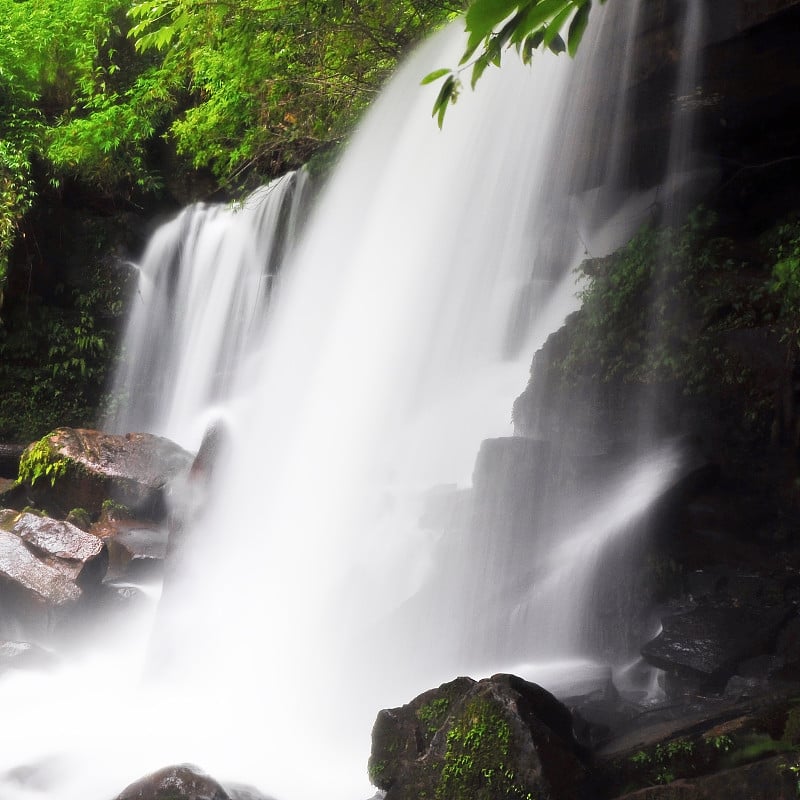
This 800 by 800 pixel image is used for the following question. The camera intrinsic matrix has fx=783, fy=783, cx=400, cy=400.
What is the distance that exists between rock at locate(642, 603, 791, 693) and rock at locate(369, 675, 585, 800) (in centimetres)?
94

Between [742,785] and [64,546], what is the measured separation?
5.81 metres

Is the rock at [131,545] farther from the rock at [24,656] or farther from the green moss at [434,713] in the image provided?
the green moss at [434,713]

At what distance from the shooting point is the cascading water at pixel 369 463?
487cm

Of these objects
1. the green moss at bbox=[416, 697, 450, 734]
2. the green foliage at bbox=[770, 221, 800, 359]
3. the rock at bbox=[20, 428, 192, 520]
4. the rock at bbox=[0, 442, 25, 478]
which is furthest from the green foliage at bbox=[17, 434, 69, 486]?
the green foliage at bbox=[770, 221, 800, 359]

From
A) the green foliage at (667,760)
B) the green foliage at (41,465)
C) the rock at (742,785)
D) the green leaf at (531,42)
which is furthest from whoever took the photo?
the green foliage at (41,465)

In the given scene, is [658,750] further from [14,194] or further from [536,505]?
[14,194]

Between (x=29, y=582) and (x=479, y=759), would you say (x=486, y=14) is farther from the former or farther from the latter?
(x=29, y=582)

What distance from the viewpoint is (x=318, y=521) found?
6.33 m

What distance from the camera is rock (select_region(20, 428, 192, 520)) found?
805 cm

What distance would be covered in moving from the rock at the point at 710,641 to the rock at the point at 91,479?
5.39 metres

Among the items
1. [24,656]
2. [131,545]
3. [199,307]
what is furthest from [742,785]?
[199,307]

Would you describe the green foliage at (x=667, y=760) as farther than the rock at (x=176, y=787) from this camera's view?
No

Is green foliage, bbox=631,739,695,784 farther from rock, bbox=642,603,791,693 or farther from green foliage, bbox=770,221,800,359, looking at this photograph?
A: green foliage, bbox=770,221,800,359

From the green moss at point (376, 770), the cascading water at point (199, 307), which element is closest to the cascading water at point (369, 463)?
the green moss at point (376, 770)
